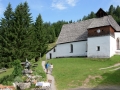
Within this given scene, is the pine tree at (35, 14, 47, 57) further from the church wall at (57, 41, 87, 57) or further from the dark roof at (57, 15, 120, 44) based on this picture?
the dark roof at (57, 15, 120, 44)

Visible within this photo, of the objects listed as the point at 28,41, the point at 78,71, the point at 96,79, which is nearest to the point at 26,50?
the point at 28,41

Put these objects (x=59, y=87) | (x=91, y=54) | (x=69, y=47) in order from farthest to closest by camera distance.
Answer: (x=69, y=47) → (x=91, y=54) → (x=59, y=87)

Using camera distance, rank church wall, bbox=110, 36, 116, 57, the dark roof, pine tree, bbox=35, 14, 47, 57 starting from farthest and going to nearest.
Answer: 1. pine tree, bbox=35, 14, 47, 57
2. the dark roof
3. church wall, bbox=110, 36, 116, 57

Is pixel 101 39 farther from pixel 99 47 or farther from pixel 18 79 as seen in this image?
pixel 18 79

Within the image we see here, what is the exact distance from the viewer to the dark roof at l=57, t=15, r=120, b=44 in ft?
133

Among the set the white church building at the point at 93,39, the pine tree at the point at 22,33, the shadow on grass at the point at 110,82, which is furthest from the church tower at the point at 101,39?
the pine tree at the point at 22,33

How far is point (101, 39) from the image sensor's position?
3903 centimetres

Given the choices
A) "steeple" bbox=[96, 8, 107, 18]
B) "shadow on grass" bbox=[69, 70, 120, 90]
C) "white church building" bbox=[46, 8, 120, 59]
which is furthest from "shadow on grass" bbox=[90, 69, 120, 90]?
"steeple" bbox=[96, 8, 107, 18]

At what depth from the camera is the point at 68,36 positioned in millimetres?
47938

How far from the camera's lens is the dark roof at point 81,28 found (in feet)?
133

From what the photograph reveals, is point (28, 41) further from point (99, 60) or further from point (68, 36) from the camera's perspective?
point (99, 60)

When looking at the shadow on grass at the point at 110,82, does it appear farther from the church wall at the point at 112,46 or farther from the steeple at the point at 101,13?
the steeple at the point at 101,13

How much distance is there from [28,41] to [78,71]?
1979cm

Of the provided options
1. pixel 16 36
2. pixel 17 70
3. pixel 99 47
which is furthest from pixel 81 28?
pixel 17 70
